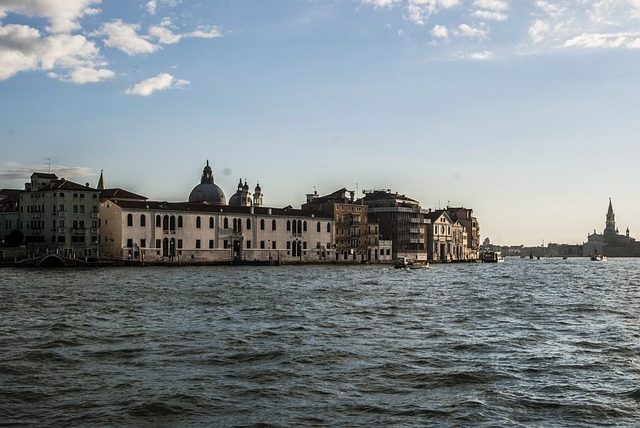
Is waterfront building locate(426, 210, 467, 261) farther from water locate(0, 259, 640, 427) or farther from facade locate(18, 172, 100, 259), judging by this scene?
water locate(0, 259, 640, 427)

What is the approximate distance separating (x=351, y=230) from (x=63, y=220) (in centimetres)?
3668

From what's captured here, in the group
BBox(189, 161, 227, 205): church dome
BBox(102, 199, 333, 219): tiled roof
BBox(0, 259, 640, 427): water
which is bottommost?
BBox(0, 259, 640, 427): water

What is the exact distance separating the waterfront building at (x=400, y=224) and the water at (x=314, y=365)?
7364 cm

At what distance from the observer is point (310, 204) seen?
99.4 metres

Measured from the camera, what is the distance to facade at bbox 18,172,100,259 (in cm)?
7012

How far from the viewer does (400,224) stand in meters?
101

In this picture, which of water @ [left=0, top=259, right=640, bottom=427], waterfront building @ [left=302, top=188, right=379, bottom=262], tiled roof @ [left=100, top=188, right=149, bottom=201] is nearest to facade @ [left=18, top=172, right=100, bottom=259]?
tiled roof @ [left=100, top=188, right=149, bottom=201]

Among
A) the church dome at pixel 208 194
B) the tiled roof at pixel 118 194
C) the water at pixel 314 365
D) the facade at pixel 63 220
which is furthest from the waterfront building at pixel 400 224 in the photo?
the water at pixel 314 365

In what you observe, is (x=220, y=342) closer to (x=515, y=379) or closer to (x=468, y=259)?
(x=515, y=379)

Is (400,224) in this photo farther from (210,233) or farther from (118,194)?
(118,194)

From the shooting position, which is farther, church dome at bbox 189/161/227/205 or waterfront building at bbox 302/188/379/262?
church dome at bbox 189/161/227/205

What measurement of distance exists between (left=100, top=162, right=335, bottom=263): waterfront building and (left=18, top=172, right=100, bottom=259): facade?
6.00 ft

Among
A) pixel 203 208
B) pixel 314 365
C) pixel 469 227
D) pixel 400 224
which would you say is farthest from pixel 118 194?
pixel 314 365

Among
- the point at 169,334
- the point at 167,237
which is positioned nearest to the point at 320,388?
the point at 169,334
